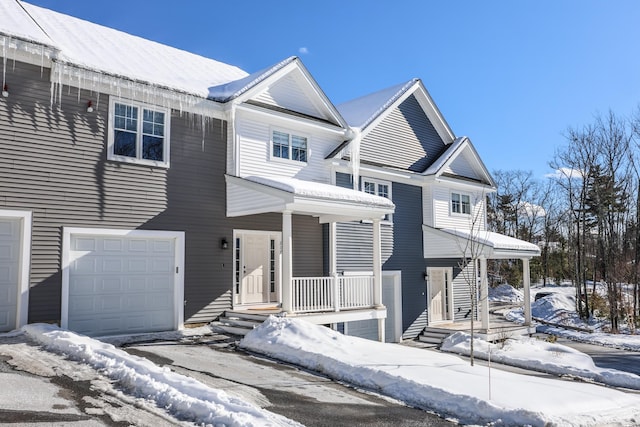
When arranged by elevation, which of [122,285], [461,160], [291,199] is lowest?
[122,285]

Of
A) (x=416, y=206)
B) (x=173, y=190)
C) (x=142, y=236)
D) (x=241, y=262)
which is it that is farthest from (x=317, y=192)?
(x=416, y=206)

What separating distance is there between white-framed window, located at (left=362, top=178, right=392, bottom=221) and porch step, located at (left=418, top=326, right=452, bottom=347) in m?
4.00

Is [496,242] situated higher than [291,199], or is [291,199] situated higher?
[291,199]

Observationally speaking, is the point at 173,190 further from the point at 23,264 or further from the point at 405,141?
the point at 405,141

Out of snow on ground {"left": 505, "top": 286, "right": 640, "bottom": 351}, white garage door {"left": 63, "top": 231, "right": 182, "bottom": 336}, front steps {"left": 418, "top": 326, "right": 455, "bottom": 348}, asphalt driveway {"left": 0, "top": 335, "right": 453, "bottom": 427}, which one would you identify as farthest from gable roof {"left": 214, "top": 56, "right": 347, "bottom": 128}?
snow on ground {"left": 505, "top": 286, "right": 640, "bottom": 351}

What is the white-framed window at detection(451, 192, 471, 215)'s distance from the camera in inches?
735

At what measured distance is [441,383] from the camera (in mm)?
7223

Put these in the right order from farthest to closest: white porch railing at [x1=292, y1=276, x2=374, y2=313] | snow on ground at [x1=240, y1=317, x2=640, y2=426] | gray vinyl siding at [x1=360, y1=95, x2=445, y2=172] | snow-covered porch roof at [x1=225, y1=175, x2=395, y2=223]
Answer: gray vinyl siding at [x1=360, y1=95, x2=445, y2=172]
white porch railing at [x1=292, y1=276, x2=374, y2=313]
snow-covered porch roof at [x1=225, y1=175, x2=395, y2=223]
snow on ground at [x1=240, y1=317, x2=640, y2=426]

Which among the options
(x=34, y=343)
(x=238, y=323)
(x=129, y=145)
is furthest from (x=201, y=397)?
(x=129, y=145)

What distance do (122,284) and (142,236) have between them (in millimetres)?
1070

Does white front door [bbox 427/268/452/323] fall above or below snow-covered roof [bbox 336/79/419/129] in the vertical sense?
below

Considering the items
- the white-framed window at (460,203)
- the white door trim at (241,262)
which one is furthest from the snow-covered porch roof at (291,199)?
the white-framed window at (460,203)

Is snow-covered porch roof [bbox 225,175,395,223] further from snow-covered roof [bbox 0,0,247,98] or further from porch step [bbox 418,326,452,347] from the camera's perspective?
porch step [bbox 418,326,452,347]

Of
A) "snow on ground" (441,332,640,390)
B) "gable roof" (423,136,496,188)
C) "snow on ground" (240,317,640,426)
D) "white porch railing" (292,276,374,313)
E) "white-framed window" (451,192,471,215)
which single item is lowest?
"snow on ground" (441,332,640,390)
